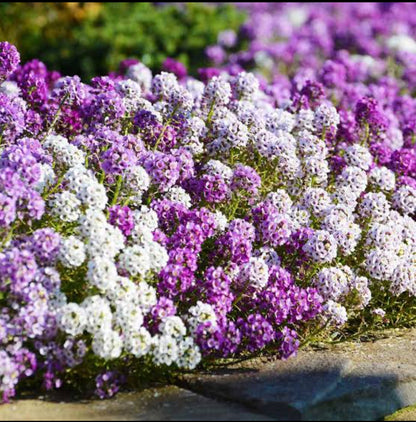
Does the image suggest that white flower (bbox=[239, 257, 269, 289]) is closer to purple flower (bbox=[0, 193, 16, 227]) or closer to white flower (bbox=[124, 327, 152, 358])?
white flower (bbox=[124, 327, 152, 358])

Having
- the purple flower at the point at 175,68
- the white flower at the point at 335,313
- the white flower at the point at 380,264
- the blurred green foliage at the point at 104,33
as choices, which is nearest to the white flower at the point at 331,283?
the white flower at the point at 335,313

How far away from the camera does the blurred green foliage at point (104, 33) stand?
1105cm

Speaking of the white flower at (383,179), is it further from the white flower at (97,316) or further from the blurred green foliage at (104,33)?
the blurred green foliage at (104,33)

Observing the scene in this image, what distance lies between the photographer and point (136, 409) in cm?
386

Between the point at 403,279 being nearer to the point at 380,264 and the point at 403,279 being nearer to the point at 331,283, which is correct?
the point at 380,264

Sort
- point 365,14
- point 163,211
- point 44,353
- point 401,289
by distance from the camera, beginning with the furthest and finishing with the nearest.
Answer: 1. point 365,14
2. point 401,289
3. point 163,211
4. point 44,353

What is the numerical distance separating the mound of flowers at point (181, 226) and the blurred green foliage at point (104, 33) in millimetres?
4739

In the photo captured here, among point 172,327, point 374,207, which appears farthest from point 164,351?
point 374,207

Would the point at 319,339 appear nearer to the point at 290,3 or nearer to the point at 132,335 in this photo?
the point at 132,335

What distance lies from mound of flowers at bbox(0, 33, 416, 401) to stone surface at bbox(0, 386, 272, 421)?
9cm

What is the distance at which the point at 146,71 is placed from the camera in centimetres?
686

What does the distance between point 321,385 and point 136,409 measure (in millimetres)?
869

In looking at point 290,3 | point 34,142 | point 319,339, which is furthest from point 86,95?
point 290,3

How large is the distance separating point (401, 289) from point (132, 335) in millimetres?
1876
